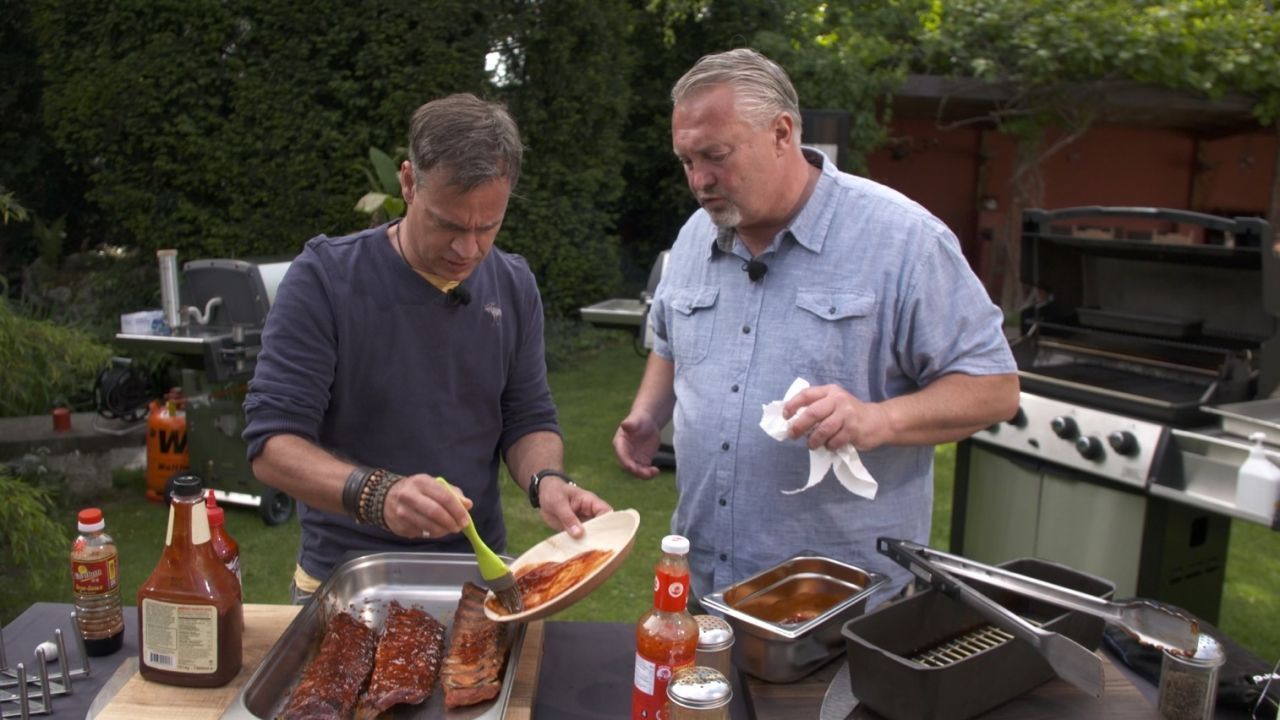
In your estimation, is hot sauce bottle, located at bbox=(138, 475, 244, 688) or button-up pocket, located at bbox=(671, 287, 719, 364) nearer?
hot sauce bottle, located at bbox=(138, 475, 244, 688)

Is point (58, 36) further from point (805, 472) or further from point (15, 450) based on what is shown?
point (805, 472)

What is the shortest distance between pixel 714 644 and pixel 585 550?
45 centimetres

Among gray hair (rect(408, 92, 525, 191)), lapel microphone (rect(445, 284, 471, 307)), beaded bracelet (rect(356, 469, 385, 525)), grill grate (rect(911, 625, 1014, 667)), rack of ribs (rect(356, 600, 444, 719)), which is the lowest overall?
rack of ribs (rect(356, 600, 444, 719))

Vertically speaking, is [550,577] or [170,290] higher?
[170,290]

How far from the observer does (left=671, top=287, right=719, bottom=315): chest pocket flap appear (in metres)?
2.26

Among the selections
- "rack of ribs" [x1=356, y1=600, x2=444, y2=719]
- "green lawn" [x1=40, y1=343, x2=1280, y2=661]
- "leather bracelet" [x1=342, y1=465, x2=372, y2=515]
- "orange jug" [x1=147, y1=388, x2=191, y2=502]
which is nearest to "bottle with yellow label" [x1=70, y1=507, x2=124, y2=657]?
"leather bracelet" [x1=342, y1=465, x2=372, y2=515]

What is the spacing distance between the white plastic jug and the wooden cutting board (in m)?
2.41

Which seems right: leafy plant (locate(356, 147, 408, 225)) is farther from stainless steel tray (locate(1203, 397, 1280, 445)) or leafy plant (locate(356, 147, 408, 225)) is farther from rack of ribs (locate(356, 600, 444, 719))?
rack of ribs (locate(356, 600, 444, 719))

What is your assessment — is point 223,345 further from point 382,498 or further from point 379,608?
point 382,498

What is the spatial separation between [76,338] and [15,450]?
2.23 metres

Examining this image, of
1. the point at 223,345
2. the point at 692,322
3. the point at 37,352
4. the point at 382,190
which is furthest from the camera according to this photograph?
the point at 382,190

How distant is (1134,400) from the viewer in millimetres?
3404

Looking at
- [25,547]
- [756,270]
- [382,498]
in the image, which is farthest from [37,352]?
[756,270]

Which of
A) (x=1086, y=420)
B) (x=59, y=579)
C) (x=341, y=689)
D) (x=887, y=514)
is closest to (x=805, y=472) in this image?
(x=887, y=514)
